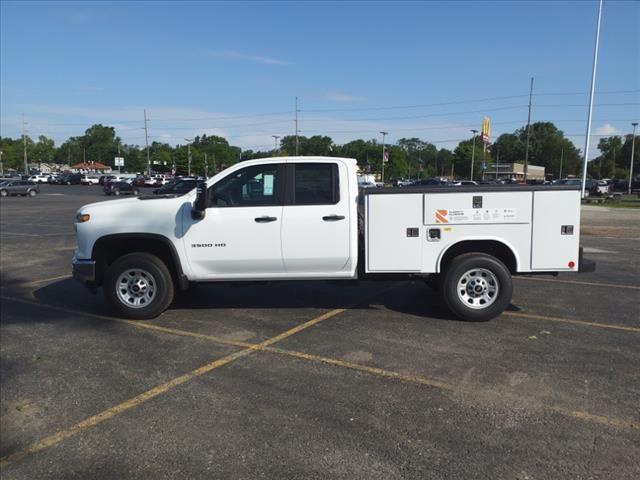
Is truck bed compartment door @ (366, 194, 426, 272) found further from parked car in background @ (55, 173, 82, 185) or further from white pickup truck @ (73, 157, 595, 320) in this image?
parked car in background @ (55, 173, 82, 185)

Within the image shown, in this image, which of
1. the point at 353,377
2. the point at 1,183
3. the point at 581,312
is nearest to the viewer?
the point at 353,377

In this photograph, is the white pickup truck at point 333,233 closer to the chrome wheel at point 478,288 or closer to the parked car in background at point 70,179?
the chrome wheel at point 478,288

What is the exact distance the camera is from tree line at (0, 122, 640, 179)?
136 meters

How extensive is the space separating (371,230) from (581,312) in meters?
3.00

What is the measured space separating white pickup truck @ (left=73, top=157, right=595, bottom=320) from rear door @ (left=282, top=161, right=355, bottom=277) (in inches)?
0.5

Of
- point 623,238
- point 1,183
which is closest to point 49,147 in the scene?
point 1,183

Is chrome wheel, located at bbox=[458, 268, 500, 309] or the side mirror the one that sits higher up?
the side mirror

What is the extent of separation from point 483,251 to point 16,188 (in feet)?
161

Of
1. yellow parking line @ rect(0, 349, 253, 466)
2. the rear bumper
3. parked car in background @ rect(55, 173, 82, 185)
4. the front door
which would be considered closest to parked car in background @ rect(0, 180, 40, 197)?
parked car in background @ rect(55, 173, 82, 185)

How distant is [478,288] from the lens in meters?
6.53

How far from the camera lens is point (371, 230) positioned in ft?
21.2

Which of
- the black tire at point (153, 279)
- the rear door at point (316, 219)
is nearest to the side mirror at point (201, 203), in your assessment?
the black tire at point (153, 279)

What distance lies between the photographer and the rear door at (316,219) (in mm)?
6449

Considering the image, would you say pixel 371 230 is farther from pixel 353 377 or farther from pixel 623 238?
pixel 623 238
